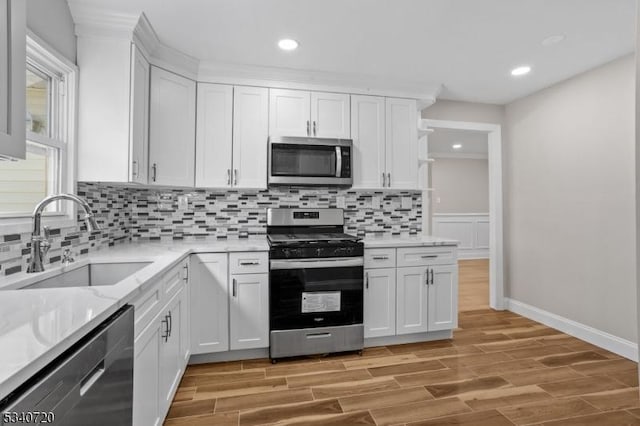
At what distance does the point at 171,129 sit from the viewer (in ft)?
8.66

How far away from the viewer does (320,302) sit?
2.66m

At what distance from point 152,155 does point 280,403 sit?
76.9 inches

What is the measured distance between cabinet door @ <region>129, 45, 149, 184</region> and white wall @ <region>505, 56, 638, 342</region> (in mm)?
3650

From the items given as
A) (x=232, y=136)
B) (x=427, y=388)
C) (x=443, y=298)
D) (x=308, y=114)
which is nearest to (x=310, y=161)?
(x=308, y=114)

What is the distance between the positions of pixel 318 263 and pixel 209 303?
87 centimetres

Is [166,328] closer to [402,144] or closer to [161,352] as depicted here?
[161,352]

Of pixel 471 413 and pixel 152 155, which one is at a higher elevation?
pixel 152 155

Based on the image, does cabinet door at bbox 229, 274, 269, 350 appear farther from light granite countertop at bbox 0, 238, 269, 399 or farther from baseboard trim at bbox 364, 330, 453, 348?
light granite countertop at bbox 0, 238, 269, 399

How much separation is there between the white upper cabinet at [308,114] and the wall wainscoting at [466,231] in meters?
5.08

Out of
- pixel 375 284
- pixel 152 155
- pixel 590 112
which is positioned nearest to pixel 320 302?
pixel 375 284

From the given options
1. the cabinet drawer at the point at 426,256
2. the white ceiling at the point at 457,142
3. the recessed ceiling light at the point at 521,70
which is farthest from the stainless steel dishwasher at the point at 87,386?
the white ceiling at the point at 457,142

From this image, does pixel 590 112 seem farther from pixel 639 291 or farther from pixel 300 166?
pixel 639 291

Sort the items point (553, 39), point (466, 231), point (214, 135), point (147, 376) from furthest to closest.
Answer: point (466, 231) < point (214, 135) < point (553, 39) < point (147, 376)

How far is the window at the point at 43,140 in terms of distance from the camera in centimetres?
173
